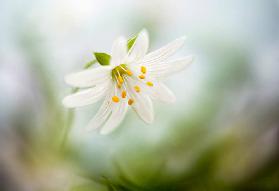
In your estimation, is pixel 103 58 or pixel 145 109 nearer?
pixel 103 58

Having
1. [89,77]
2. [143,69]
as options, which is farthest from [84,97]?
[143,69]

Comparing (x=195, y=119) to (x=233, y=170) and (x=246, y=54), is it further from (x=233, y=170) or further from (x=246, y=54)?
(x=246, y=54)

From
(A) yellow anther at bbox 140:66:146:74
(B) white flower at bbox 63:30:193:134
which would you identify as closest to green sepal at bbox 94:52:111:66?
(B) white flower at bbox 63:30:193:134

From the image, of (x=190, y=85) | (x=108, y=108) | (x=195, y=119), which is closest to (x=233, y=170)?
(x=195, y=119)

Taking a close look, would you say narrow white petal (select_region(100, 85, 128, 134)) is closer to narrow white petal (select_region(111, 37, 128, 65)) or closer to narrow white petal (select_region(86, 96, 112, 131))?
narrow white petal (select_region(86, 96, 112, 131))

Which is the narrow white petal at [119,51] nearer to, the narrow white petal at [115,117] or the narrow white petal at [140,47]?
the narrow white petal at [140,47]

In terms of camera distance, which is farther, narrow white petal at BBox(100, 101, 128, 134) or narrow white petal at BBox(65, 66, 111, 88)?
narrow white petal at BBox(100, 101, 128, 134)

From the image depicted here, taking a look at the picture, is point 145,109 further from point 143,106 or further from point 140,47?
point 140,47

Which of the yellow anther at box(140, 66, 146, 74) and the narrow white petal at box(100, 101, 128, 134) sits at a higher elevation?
the yellow anther at box(140, 66, 146, 74)
